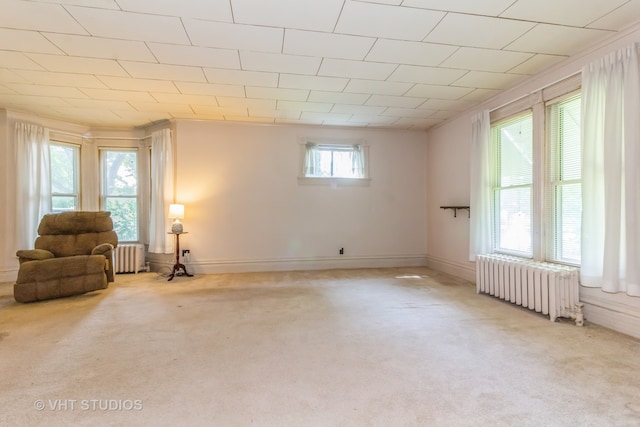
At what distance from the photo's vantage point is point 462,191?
16.3 ft

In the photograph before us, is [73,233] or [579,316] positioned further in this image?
[73,233]

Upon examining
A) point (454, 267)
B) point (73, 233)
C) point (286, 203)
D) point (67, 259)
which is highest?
point (286, 203)

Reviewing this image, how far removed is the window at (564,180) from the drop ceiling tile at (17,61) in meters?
5.56

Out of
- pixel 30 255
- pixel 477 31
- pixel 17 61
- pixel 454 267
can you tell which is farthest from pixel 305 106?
pixel 30 255

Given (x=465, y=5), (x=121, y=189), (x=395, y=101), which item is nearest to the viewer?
(x=465, y=5)

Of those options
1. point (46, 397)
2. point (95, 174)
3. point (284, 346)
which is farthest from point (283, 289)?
point (95, 174)

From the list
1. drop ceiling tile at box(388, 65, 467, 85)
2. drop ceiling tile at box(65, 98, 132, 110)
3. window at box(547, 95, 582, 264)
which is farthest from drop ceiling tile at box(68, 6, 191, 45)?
window at box(547, 95, 582, 264)

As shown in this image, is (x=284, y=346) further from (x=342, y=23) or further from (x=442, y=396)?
(x=342, y=23)

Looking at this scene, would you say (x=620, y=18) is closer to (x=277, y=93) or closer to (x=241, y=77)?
(x=277, y=93)

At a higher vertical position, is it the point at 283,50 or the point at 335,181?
the point at 283,50

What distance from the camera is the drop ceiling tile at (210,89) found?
3805 millimetres

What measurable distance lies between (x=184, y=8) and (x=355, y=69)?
5.78 feet

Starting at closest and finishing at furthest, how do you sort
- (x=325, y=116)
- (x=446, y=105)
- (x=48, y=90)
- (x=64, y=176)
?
(x=48, y=90) < (x=446, y=105) < (x=325, y=116) < (x=64, y=176)

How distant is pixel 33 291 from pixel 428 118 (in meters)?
5.95
